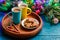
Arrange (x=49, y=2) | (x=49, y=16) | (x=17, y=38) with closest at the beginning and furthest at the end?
(x=17, y=38), (x=49, y=16), (x=49, y=2)

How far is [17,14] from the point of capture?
1.02 m

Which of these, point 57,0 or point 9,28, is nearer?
point 9,28

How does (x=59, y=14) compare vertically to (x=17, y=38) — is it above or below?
above

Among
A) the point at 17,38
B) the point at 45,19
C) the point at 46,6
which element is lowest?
the point at 17,38

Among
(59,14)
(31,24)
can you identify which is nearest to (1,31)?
(31,24)

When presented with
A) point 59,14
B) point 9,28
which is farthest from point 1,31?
point 59,14

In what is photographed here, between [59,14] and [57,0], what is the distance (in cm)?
16

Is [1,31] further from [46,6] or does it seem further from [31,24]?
[46,6]

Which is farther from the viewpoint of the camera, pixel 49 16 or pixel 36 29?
pixel 49 16

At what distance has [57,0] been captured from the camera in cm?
128

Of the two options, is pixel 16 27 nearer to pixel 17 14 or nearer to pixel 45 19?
pixel 17 14

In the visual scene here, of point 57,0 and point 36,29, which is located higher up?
point 57,0

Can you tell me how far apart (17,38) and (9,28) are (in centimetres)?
9

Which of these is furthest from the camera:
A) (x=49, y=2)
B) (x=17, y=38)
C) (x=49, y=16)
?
(x=49, y=2)
